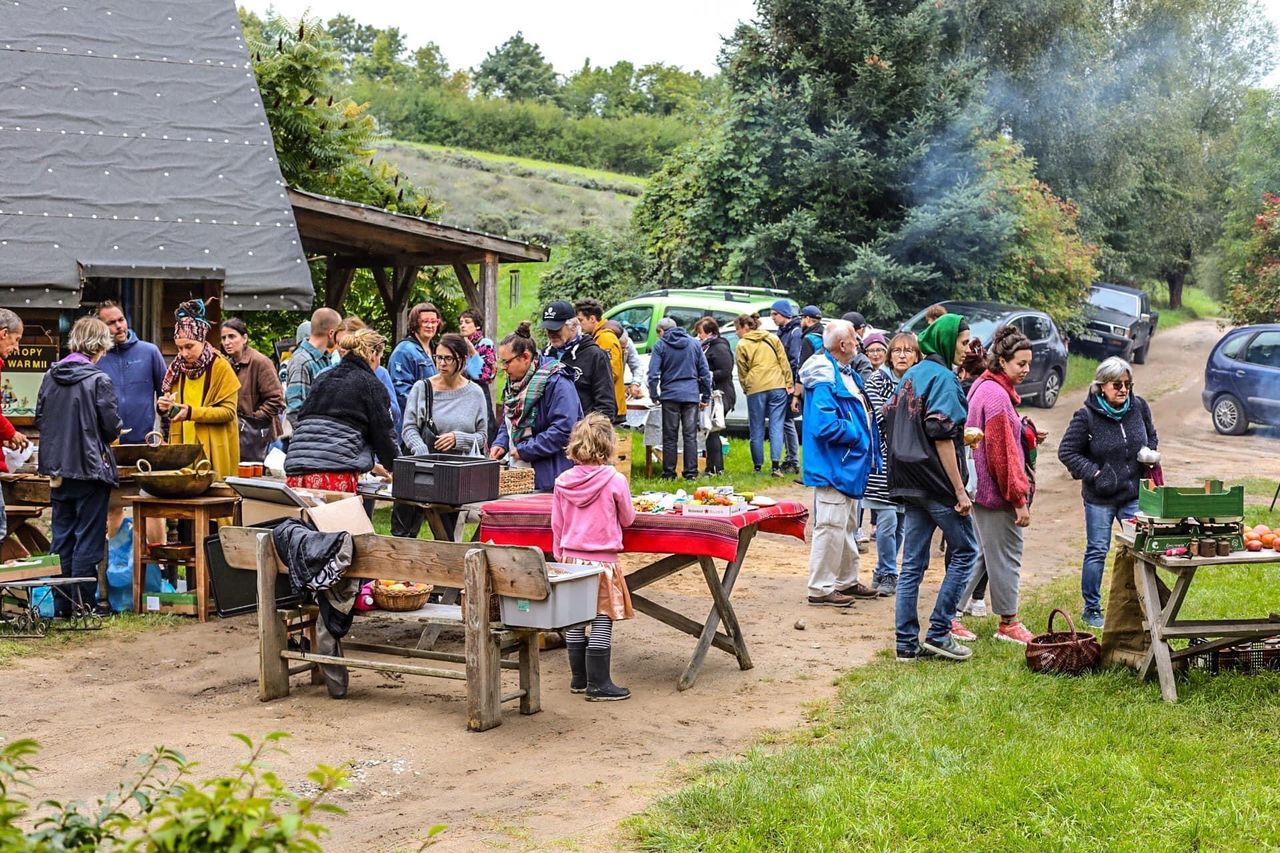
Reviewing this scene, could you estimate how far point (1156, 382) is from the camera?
27672 millimetres

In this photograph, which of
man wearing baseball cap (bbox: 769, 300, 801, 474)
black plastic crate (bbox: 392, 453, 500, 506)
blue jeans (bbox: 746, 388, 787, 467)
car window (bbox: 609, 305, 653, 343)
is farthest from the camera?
car window (bbox: 609, 305, 653, 343)

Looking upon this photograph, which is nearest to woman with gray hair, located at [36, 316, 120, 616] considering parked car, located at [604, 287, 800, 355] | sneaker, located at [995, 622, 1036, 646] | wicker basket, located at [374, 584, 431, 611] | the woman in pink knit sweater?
wicker basket, located at [374, 584, 431, 611]

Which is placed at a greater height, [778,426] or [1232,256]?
[1232,256]

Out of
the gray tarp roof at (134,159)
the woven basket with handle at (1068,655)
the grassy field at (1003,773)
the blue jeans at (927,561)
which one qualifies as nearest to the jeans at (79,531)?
the gray tarp roof at (134,159)

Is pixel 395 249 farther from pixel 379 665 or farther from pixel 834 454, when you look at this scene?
pixel 379 665

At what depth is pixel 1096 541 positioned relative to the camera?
339 inches

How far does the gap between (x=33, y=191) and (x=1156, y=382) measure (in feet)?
71.6

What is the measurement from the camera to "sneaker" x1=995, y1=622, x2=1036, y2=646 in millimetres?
8273

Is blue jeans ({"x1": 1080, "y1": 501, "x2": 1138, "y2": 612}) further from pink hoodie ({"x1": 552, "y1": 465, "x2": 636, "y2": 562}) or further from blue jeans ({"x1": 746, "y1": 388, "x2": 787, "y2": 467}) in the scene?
blue jeans ({"x1": 746, "y1": 388, "x2": 787, "y2": 467})

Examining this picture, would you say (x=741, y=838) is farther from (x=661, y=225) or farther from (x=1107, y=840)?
(x=661, y=225)

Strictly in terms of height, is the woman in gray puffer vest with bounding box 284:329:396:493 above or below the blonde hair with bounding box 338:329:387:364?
below

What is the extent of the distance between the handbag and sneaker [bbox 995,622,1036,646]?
19.3 ft

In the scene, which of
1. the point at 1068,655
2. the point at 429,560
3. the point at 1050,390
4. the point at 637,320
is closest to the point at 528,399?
the point at 429,560

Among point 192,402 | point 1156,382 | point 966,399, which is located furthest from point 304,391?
point 1156,382
